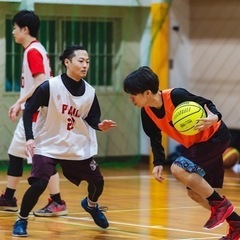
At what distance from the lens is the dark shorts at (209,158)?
6.18 m

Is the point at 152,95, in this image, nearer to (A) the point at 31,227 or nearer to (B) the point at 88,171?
(B) the point at 88,171

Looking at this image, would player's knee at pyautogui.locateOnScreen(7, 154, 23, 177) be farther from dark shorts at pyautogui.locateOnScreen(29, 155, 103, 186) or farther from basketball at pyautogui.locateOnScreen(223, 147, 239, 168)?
basketball at pyautogui.locateOnScreen(223, 147, 239, 168)

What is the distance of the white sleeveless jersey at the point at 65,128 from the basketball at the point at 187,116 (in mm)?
1195

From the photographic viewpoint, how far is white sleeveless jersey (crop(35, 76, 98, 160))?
699 cm

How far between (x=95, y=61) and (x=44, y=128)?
645 centimetres

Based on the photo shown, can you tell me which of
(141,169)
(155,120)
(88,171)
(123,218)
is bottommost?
(141,169)

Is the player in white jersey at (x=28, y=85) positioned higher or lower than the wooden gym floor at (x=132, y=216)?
higher

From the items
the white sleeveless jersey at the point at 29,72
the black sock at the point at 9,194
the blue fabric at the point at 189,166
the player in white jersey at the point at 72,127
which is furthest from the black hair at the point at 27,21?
the blue fabric at the point at 189,166

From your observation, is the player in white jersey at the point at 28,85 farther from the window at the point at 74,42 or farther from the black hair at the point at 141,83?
the window at the point at 74,42

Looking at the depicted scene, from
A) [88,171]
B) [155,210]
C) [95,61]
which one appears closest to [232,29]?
[95,61]

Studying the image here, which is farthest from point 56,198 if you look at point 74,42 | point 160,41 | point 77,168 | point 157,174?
point 160,41

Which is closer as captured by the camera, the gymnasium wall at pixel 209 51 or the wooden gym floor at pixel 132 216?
the wooden gym floor at pixel 132 216

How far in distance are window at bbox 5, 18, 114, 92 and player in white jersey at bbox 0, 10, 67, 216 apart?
176 inches

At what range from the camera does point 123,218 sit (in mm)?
7684
